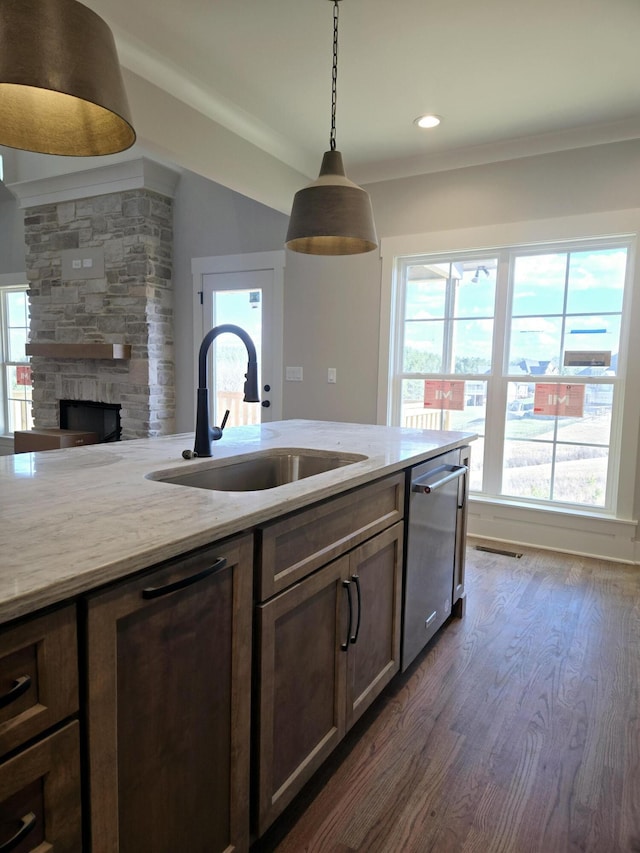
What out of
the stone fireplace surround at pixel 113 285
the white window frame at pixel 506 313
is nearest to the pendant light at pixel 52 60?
the white window frame at pixel 506 313

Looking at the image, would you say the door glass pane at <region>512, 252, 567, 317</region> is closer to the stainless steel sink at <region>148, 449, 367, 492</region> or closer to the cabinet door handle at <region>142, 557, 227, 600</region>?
the stainless steel sink at <region>148, 449, 367, 492</region>

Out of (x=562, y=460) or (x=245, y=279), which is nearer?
(x=562, y=460)

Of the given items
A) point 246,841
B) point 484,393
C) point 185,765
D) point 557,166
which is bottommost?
point 246,841

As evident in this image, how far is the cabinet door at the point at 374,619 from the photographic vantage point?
1.65 metres

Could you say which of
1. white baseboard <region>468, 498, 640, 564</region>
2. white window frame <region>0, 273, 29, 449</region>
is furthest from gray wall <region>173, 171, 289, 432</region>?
white baseboard <region>468, 498, 640, 564</region>

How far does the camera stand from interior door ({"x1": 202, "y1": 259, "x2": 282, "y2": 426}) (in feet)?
15.2

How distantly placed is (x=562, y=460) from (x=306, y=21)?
3001 millimetres

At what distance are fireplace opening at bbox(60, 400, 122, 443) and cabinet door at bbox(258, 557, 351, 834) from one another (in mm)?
4182

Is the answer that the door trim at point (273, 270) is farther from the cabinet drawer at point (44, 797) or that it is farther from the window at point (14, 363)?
the cabinet drawer at point (44, 797)

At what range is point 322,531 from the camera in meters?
1.44

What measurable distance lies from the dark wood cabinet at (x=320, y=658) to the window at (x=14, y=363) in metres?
5.77

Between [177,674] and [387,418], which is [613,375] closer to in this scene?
[387,418]

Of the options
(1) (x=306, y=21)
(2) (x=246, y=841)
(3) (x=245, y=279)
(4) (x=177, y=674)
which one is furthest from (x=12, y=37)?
(3) (x=245, y=279)

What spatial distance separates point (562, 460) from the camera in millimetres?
3732
